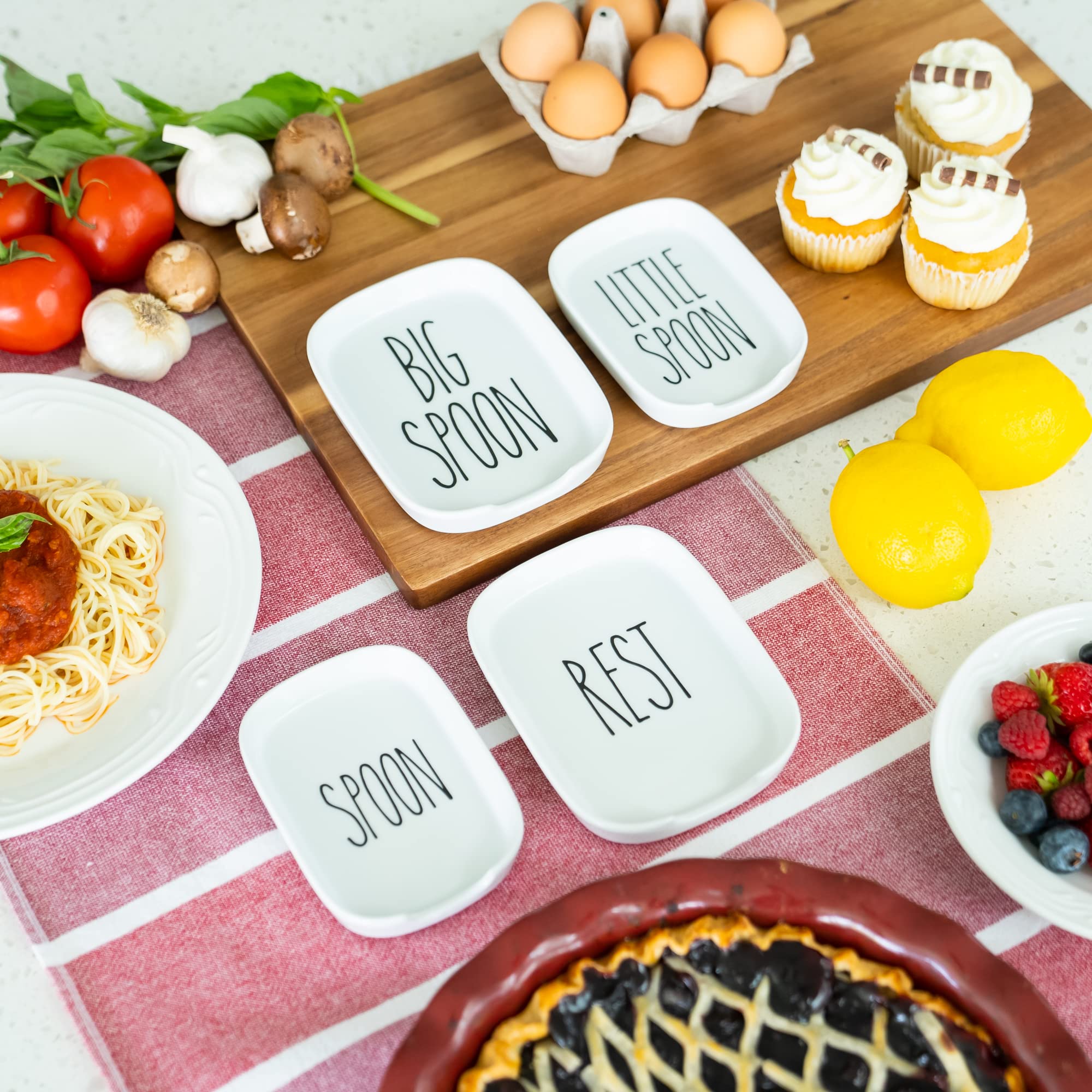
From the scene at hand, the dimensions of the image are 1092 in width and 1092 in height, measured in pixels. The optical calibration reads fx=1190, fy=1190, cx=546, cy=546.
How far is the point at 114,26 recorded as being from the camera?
189cm

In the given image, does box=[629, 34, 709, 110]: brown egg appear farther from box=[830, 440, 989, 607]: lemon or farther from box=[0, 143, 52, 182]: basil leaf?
box=[0, 143, 52, 182]: basil leaf

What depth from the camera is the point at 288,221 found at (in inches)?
55.2

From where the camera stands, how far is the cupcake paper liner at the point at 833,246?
1.37m

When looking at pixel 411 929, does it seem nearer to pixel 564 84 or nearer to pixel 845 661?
pixel 845 661

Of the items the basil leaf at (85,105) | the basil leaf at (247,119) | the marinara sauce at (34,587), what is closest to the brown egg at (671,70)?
the basil leaf at (247,119)

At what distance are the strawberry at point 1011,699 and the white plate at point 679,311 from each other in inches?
16.4

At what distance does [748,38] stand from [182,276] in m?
0.75

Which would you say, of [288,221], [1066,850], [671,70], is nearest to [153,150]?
[288,221]

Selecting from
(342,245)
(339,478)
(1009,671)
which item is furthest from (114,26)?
(1009,671)

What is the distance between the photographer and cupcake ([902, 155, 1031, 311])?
1.29 m

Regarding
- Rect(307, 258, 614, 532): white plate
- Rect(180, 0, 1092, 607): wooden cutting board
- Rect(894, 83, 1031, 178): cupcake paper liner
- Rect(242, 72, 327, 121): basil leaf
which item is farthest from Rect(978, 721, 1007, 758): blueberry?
Rect(242, 72, 327, 121): basil leaf

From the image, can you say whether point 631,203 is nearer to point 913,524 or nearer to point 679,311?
point 679,311

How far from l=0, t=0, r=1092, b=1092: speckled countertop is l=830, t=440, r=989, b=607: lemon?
0.30 ft

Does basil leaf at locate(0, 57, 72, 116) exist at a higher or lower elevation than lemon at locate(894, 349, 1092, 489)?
higher
